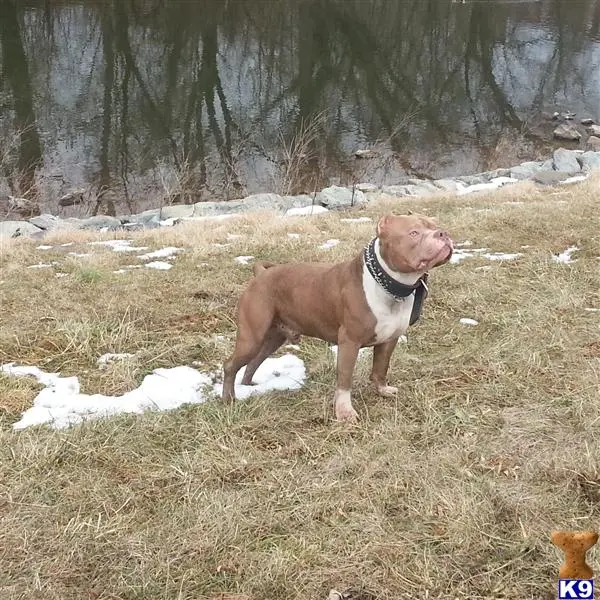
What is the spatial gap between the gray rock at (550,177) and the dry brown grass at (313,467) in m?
7.02

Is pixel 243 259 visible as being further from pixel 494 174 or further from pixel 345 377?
pixel 494 174

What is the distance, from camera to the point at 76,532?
2.85 meters

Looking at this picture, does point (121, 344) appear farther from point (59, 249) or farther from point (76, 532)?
point (59, 249)

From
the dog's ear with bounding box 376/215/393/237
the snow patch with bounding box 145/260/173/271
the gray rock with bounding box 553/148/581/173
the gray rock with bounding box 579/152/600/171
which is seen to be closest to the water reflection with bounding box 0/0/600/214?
the gray rock with bounding box 553/148/581/173

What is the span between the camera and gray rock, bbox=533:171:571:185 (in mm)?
11969

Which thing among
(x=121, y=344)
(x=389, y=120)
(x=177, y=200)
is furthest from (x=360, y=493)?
(x=389, y=120)

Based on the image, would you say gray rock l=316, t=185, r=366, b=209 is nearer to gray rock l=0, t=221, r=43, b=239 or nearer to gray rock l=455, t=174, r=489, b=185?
gray rock l=455, t=174, r=489, b=185

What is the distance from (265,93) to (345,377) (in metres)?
15.8

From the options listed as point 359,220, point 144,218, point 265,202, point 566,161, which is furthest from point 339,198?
point 566,161

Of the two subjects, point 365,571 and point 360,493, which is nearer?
point 365,571

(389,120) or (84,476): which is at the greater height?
(84,476)

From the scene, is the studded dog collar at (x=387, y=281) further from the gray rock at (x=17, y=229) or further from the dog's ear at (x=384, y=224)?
the gray rock at (x=17, y=229)

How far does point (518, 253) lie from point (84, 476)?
4.67 metres

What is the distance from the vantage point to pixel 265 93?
1833 cm
